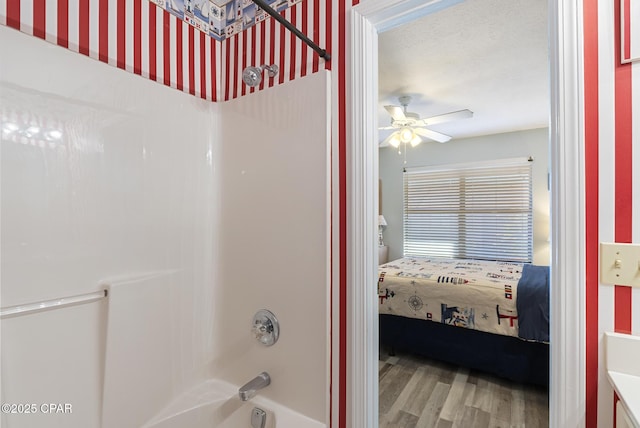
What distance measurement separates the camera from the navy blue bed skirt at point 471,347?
2111 millimetres

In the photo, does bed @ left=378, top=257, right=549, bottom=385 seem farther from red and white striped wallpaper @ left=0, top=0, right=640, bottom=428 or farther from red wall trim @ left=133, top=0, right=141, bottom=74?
red wall trim @ left=133, top=0, right=141, bottom=74

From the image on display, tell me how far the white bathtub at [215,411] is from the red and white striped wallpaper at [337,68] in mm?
318

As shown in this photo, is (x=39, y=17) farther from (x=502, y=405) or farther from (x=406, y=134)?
(x=502, y=405)

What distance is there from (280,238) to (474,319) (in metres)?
1.84

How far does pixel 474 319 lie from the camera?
2297mm

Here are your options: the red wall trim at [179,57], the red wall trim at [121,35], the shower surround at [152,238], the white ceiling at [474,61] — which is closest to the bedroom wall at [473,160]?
the white ceiling at [474,61]

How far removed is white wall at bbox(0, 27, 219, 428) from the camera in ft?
3.13

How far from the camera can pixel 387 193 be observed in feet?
15.3

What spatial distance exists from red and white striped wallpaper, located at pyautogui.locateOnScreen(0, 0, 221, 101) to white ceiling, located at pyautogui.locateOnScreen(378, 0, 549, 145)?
3.84ft

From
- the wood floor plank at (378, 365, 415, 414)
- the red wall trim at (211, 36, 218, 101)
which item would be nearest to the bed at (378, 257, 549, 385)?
the wood floor plank at (378, 365, 415, 414)

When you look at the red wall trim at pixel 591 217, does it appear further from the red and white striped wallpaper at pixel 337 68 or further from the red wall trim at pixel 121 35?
the red wall trim at pixel 121 35

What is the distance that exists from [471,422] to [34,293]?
2.36 meters

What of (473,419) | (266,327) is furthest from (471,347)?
(266,327)

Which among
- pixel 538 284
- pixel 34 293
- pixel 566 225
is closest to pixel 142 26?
pixel 34 293
